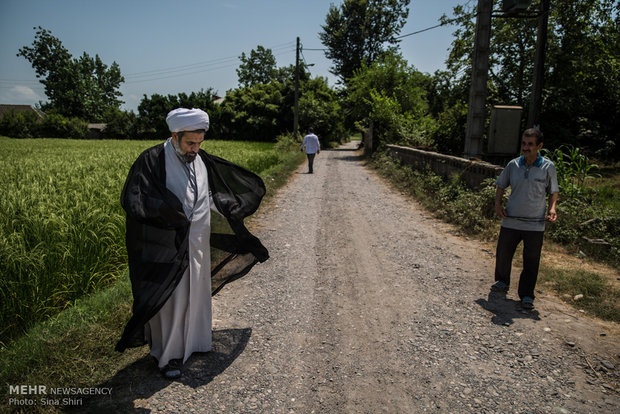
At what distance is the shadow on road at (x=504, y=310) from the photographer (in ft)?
13.1

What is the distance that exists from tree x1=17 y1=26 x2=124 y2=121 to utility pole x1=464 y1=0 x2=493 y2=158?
67.9m

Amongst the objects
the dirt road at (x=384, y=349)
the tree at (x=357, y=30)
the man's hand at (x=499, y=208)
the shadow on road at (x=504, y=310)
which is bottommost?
the dirt road at (x=384, y=349)

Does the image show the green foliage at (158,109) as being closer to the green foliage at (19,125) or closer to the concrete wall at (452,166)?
the green foliage at (19,125)

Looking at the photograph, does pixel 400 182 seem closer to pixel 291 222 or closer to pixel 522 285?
pixel 291 222

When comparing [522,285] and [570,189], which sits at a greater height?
[570,189]

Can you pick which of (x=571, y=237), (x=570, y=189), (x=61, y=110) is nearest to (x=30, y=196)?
A: (x=571, y=237)

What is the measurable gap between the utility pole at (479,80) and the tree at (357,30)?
38582 mm

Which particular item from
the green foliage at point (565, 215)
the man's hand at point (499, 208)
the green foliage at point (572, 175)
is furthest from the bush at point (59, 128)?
the man's hand at point (499, 208)

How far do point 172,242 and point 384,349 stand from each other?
200 cm

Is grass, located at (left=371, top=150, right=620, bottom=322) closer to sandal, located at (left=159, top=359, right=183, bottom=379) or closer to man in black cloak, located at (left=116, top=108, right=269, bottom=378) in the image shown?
man in black cloak, located at (left=116, top=108, right=269, bottom=378)

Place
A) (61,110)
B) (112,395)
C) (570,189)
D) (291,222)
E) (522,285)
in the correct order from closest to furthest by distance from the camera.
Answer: (112,395) < (522,285) < (570,189) < (291,222) < (61,110)

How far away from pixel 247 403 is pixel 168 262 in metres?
1.13

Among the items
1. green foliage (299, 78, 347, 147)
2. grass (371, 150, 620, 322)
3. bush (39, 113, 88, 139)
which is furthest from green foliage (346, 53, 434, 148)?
bush (39, 113, 88, 139)

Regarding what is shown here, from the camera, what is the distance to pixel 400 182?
518 inches
